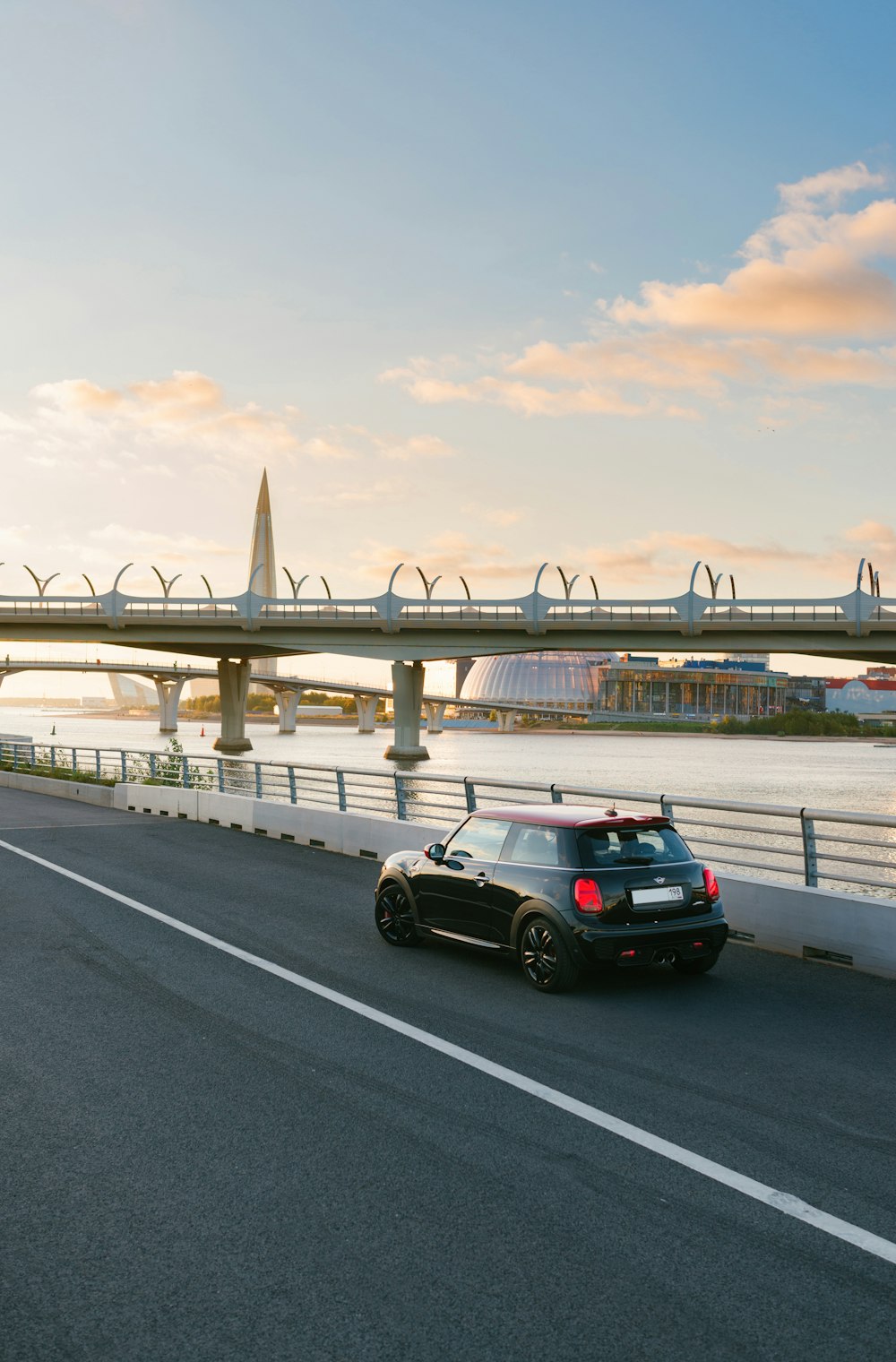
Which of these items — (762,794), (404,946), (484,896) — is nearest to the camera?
(484,896)

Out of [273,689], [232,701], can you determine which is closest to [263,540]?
[273,689]

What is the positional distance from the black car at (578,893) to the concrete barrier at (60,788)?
21.3m

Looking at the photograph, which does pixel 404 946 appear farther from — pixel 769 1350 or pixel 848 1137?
pixel 769 1350

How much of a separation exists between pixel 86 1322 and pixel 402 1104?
2.41 metres

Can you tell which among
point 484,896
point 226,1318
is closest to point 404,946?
point 484,896

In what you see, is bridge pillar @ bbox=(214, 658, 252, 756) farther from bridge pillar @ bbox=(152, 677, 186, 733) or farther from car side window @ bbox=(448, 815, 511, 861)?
car side window @ bbox=(448, 815, 511, 861)

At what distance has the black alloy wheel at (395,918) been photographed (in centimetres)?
1073

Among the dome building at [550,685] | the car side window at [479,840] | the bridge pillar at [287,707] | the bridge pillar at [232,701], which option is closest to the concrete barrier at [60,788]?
the car side window at [479,840]

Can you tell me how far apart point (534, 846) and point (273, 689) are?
134 metres

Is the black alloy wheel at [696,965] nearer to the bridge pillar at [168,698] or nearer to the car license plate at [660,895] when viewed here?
the car license plate at [660,895]

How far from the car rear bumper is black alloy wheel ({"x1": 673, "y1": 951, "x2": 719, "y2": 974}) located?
29 cm

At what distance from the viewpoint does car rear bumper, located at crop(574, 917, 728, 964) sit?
28.6ft

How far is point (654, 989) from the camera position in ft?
30.2

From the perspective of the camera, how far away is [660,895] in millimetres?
8961
